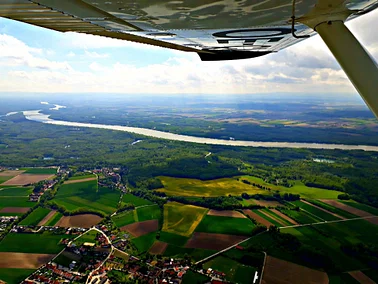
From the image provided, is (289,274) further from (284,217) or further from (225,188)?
(225,188)

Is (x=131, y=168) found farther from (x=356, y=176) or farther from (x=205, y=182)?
(x=356, y=176)

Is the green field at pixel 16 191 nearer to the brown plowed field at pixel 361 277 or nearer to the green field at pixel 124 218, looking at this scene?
the green field at pixel 124 218

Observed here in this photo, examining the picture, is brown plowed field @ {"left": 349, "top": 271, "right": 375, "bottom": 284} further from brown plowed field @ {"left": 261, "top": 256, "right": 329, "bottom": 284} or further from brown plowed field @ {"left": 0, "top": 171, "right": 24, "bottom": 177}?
brown plowed field @ {"left": 0, "top": 171, "right": 24, "bottom": 177}

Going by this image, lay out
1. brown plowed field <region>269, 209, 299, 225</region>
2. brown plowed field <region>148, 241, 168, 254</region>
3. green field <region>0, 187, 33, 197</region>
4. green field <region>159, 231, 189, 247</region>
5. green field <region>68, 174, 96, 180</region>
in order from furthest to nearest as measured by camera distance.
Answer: green field <region>68, 174, 96, 180</region>
green field <region>0, 187, 33, 197</region>
brown plowed field <region>269, 209, 299, 225</region>
green field <region>159, 231, 189, 247</region>
brown plowed field <region>148, 241, 168, 254</region>

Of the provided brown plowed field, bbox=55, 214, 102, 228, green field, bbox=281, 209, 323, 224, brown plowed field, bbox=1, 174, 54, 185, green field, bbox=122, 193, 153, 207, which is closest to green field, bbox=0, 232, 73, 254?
brown plowed field, bbox=55, 214, 102, 228

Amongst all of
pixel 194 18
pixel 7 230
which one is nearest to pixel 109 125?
pixel 7 230

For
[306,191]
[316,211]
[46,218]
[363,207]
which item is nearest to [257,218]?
[316,211]

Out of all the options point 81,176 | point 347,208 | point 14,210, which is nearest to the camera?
point 347,208
